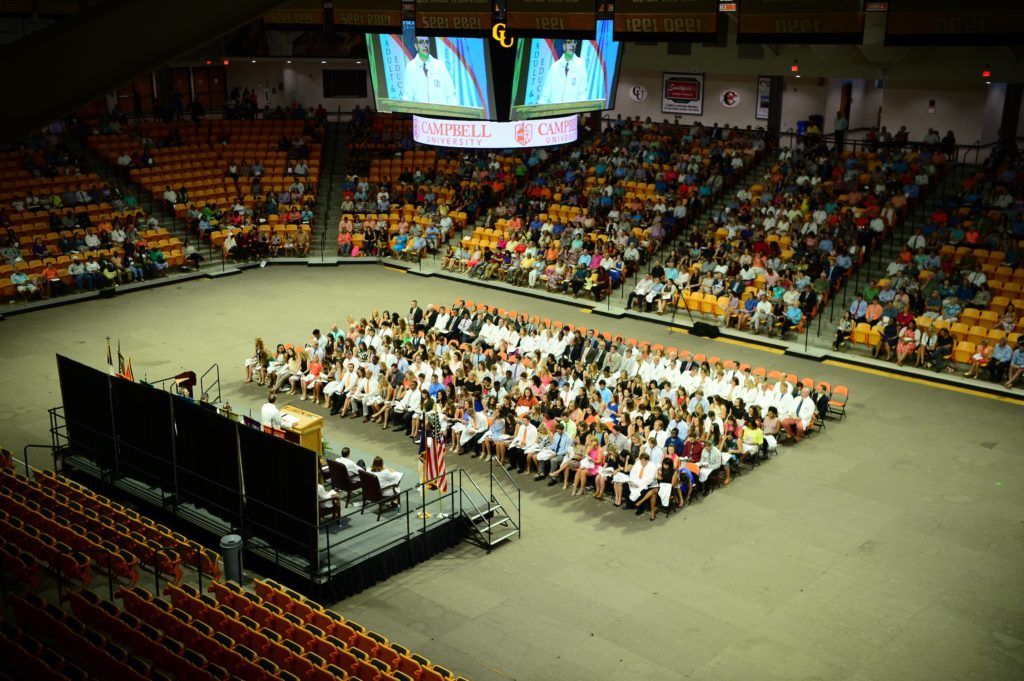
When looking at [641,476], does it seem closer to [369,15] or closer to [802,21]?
[802,21]

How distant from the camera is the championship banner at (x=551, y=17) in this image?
61.2 feet

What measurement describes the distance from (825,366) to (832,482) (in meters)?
6.50

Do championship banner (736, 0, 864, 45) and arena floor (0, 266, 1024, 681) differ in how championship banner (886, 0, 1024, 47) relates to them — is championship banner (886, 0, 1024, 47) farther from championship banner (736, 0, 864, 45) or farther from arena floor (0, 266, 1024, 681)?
arena floor (0, 266, 1024, 681)

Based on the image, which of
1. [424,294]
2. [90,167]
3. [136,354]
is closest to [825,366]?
[424,294]

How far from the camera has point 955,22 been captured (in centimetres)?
1541

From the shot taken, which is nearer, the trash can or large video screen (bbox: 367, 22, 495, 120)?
the trash can

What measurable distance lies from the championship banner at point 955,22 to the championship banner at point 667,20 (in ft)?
9.52

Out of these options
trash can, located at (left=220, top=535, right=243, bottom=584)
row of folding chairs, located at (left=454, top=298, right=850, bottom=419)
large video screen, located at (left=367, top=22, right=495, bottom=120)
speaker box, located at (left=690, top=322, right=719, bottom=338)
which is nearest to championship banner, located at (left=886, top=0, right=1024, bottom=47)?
row of folding chairs, located at (left=454, top=298, right=850, bottom=419)

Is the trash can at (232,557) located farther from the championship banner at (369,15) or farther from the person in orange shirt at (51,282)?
the person in orange shirt at (51,282)

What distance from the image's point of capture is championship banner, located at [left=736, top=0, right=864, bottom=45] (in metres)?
16.2

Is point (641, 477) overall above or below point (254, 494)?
below

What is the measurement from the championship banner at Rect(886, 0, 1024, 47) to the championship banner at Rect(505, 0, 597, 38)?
534 centimetres

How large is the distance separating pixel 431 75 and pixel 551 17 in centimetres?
419

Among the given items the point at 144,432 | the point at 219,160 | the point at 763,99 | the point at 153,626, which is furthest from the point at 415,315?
the point at 763,99
